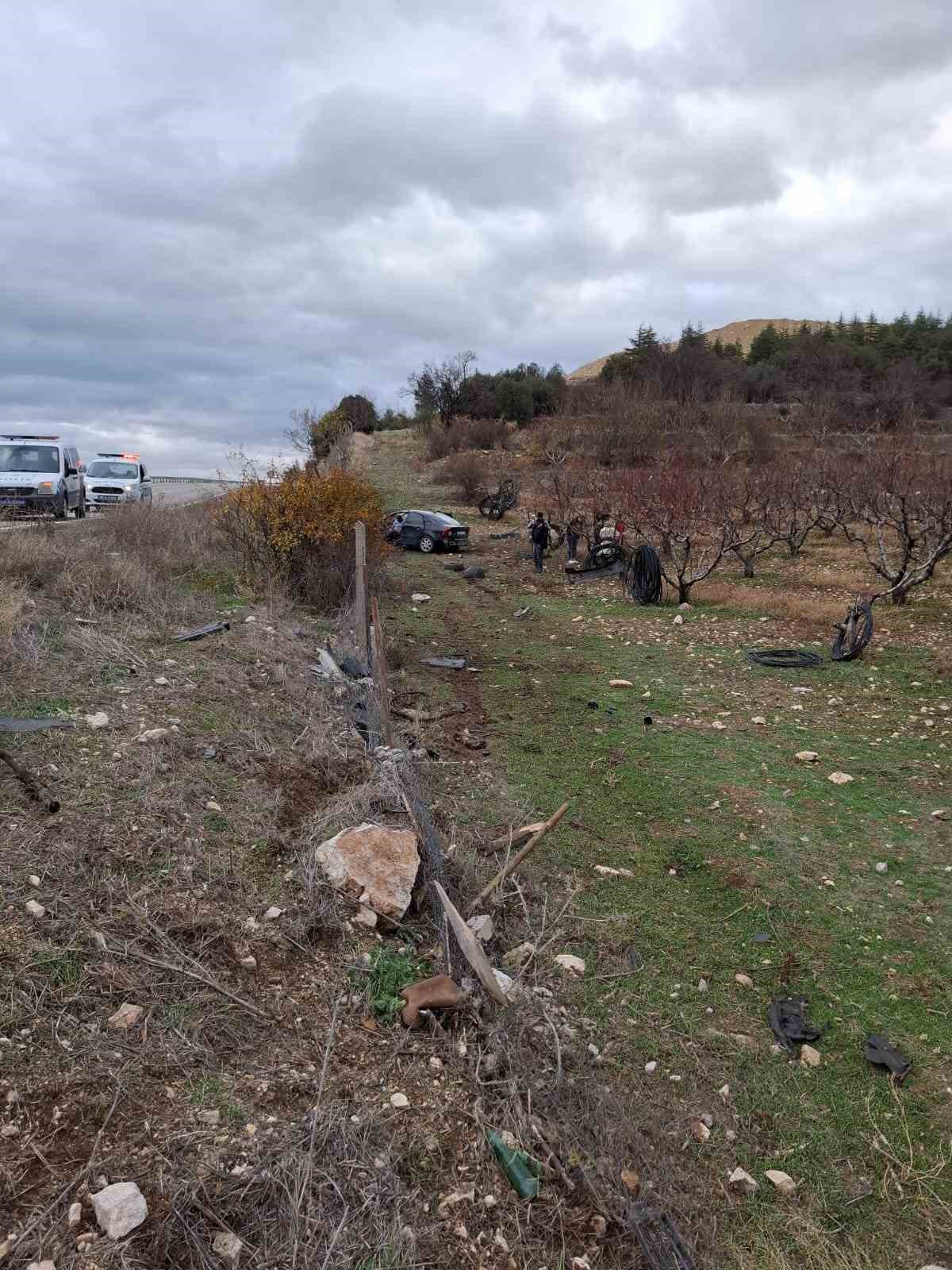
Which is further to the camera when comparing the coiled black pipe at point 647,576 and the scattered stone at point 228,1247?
the coiled black pipe at point 647,576

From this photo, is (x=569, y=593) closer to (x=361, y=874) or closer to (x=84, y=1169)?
(x=361, y=874)

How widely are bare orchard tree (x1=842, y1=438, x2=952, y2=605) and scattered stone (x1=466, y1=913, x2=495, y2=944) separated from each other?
9.49 meters

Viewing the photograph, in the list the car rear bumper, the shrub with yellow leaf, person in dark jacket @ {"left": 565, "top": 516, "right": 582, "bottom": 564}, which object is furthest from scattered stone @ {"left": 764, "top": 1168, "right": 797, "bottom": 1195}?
person in dark jacket @ {"left": 565, "top": 516, "right": 582, "bottom": 564}

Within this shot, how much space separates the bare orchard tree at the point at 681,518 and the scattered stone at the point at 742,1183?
1166cm

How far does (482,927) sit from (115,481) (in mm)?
19334

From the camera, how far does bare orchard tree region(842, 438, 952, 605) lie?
13484 millimetres

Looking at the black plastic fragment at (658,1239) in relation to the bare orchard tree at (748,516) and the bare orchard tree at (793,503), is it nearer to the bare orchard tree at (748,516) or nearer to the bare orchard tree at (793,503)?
the bare orchard tree at (748,516)

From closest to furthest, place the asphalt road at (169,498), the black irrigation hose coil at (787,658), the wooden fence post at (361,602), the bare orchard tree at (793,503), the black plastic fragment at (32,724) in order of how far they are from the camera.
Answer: the black plastic fragment at (32,724)
the wooden fence post at (361,602)
the black irrigation hose coil at (787,658)
the asphalt road at (169,498)
the bare orchard tree at (793,503)

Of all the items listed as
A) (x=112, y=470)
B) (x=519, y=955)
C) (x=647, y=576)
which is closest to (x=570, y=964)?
(x=519, y=955)

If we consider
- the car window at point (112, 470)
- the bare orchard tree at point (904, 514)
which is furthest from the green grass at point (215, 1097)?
the car window at point (112, 470)

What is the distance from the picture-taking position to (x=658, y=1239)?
289 cm

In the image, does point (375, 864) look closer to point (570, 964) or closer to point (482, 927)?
point (482, 927)

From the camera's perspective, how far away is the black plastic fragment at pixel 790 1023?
3977mm

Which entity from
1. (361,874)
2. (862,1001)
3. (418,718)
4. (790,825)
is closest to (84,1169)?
(361,874)
